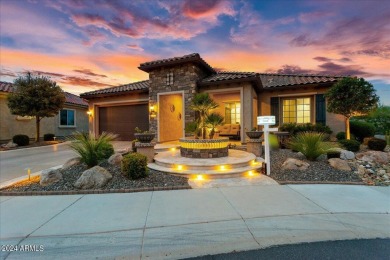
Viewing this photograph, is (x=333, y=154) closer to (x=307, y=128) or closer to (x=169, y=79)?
(x=307, y=128)

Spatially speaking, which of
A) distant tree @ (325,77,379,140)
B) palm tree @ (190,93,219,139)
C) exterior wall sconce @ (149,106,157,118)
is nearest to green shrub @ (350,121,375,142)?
distant tree @ (325,77,379,140)

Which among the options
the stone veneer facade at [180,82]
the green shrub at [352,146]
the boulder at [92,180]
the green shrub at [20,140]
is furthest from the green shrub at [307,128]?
the green shrub at [20,140]

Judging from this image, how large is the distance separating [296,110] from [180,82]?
7432 mm

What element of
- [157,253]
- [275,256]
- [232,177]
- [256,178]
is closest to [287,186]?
[256,178]

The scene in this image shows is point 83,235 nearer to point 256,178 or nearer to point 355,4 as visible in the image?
point 256,178

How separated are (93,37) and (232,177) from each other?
1054 centimetres

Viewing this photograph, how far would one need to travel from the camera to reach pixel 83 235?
2.84 meters

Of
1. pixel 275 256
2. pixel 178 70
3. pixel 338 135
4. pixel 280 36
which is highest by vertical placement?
pixel 280 36

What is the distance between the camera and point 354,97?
8133mm

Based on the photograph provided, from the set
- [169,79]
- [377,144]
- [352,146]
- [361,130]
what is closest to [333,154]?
[352,146]

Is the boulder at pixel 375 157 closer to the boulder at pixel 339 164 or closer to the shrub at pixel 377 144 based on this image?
the shrub at pixel 377 144

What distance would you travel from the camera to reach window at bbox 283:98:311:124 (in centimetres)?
1166

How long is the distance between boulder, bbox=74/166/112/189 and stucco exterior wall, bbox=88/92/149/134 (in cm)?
871

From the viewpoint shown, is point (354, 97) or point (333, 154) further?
point (354, 97)
